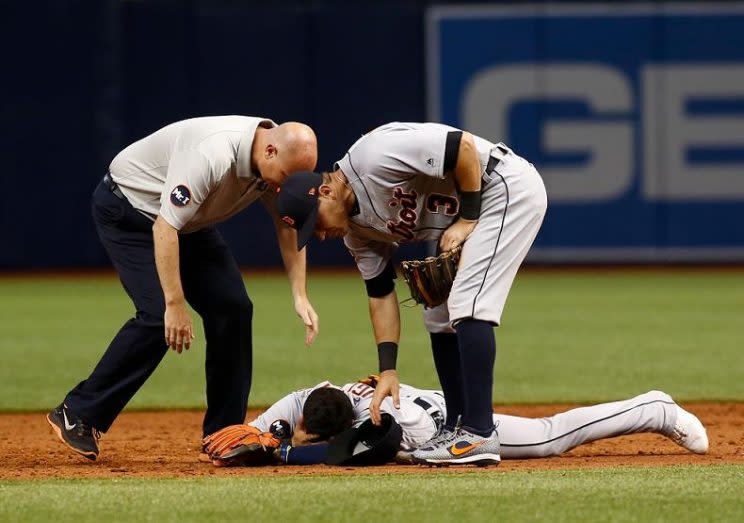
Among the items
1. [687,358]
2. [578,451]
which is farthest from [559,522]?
[687,358]

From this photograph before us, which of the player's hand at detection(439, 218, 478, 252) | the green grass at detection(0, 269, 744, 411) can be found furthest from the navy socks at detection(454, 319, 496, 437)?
the green grass at detection(0, 269, 744, 411)

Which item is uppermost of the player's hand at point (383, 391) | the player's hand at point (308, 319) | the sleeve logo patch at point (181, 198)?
the sleeve logo patch at point (181, 198)

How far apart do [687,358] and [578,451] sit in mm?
3676

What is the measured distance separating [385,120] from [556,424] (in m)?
12.1

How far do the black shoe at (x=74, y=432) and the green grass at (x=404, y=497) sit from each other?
501mm

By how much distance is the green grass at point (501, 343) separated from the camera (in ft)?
26.1

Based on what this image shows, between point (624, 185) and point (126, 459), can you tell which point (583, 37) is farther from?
point (126, 459)

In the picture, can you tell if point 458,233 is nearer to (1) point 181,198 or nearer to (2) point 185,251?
(1) point 181,198

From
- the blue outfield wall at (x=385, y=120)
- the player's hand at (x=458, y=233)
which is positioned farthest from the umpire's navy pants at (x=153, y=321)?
the blue outfield wall at (x=385, y=120)

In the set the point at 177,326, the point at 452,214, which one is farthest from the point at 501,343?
the point at 177,326

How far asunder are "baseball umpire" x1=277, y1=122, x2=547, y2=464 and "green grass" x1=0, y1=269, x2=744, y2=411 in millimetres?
2531

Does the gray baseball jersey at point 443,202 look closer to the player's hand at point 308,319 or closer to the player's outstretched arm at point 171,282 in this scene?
the player's hand at point 308,319

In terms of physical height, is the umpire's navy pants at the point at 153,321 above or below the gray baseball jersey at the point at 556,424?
above

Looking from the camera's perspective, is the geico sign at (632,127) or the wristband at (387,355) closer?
the wristband at (387,355)
